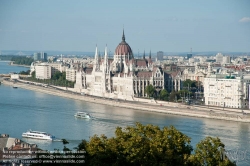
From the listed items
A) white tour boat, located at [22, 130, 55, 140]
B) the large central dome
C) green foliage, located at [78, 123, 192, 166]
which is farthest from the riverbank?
green foliage, located at [78, 123, 192, 166]

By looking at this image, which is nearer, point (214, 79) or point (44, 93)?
point (214, 79)

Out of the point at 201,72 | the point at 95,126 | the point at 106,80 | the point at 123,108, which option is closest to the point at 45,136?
the point at 95,126

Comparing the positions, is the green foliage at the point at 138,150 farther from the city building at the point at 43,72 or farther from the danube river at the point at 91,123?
the city building at the point at 43,72

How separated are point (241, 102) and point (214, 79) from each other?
2.13m

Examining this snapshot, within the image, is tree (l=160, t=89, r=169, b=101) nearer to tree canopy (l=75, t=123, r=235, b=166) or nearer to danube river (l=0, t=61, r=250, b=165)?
danube river (l=0, t=61, r=250, b=165)

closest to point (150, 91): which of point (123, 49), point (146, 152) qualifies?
point (123, 49)

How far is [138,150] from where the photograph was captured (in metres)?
10.0

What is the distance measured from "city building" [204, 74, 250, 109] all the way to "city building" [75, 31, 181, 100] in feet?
15.1

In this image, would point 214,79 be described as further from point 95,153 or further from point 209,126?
point 95,153

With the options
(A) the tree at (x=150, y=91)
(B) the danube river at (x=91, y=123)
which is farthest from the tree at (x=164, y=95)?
(B) the danube river at (x=91, y=123)

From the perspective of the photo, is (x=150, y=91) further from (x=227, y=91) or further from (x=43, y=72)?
(x=43, y=72)

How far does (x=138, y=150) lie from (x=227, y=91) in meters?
16.7

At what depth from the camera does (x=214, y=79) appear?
27250 mm

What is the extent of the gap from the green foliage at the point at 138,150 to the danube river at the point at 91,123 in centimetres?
317
